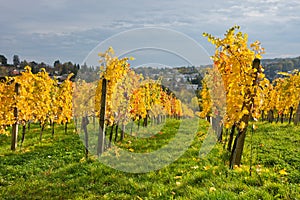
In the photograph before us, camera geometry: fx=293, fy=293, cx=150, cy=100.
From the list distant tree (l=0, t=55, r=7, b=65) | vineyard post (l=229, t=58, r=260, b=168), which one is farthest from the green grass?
distant tree (l=0, t=55, r=7, b=65)

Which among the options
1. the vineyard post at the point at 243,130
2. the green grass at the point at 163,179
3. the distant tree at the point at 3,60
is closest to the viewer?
the green grass at the point at 163,179

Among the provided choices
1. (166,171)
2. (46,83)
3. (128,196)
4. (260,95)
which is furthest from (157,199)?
(46,83)

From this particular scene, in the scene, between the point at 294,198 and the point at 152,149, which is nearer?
the point at 294,198

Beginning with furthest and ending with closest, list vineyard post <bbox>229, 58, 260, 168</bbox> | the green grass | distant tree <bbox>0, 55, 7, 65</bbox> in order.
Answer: distant tree <bbox>0, 55, 7, 65</bbox> < vineyard post <bbox>229, 58, 260, 168</bbox> < the green grass

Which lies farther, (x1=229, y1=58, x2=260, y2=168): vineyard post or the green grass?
(x1=229, y1=58, x2=260, y2=168): vineyard post

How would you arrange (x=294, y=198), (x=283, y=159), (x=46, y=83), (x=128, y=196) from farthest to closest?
(x=46, y=83) → (x=283, y=159) → (x=128, y=196) → (x=294, y=198)

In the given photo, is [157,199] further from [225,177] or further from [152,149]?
[152,149]

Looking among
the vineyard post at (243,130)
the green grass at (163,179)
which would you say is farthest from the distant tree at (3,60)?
the vineyard post at (243,130)

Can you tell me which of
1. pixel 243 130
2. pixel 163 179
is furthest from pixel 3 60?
pixel 243 130

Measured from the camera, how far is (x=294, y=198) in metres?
4.63

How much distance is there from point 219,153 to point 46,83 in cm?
941

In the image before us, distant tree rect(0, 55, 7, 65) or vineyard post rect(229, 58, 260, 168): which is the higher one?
distant tree rect(0, 55, 7, 65)

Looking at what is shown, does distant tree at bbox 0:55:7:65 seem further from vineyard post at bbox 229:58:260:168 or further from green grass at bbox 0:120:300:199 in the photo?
vineyard post at bbox 229:58:260:168

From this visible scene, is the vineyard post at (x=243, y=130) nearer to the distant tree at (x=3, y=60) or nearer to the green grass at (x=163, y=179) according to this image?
the green grass at (x=163, y=179)
